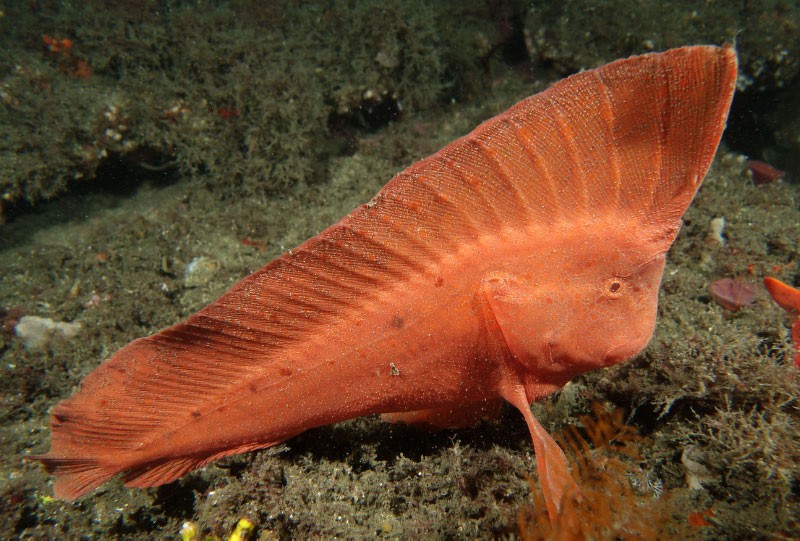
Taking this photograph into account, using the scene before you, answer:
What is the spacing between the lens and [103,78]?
→ 6148mm

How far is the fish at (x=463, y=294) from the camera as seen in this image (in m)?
1.87

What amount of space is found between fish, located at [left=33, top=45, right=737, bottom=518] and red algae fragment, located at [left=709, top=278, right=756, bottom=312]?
165cm

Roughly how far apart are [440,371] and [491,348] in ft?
1.03

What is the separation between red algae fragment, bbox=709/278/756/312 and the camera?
3074mm

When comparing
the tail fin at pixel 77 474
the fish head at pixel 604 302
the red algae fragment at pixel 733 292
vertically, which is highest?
the fish head at pixel 604 302

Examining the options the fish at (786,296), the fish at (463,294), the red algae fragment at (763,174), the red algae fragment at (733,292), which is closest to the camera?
the fish at (463,294)

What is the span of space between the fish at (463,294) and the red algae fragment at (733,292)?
165 centimetres

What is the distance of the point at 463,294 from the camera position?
205cm

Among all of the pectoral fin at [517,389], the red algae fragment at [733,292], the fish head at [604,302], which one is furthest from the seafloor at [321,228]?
the fish head at [604,302]

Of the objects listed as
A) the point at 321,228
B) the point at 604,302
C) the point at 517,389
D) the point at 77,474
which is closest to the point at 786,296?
the point at 604,302

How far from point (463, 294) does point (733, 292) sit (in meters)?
2.62

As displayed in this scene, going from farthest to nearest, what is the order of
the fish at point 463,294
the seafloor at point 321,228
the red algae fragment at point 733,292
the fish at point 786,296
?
A: the red algae fragment at point 733,292, the fish at point 786,296, the seafloor at point 321,228, the fish at point 463,294

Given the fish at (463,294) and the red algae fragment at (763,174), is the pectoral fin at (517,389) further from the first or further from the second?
the red algae fragment at (763,174)

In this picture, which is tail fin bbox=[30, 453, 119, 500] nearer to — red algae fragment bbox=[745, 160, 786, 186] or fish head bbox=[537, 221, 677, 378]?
fish head bbox=[537, 221, 677, 378]
